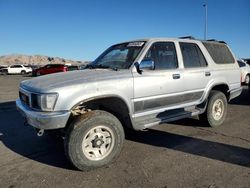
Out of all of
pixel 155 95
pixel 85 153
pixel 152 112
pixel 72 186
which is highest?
pixel 155 95

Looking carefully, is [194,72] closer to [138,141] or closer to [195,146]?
[195,146]

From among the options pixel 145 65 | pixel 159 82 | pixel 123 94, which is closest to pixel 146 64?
pixel 145 65

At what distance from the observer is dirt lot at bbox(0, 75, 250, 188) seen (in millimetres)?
3584

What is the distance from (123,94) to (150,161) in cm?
112

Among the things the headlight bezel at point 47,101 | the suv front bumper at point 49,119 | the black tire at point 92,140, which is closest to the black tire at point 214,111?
the black tire at point 92,140

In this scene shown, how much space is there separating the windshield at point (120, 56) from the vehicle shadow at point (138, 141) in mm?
1523

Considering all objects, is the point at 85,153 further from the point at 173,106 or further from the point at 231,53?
the point at 231,53

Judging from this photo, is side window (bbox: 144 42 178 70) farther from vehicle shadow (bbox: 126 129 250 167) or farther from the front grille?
the front grille

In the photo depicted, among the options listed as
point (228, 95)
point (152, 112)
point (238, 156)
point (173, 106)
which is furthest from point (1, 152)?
point (228, 95)

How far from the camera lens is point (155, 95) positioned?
4.70 m

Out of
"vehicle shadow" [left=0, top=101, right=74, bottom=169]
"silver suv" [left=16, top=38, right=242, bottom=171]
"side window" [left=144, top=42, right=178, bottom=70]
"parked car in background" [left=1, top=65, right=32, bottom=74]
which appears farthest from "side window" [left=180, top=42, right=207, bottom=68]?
"parked car in background" [left=1, top=65, right=32, bottom=74]

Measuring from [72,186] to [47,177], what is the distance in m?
0.47

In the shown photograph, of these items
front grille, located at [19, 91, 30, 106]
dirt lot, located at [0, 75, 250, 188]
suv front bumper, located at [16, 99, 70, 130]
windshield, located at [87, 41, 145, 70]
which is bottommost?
dirt lot, located at [0, 75, 250, 188]

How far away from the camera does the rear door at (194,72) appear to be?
17.4 feet
